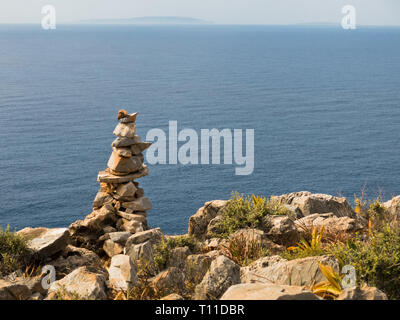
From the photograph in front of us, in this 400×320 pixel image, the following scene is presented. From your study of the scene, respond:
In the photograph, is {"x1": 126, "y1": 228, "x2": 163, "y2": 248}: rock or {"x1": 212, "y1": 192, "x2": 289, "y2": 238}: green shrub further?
{"x1": 212, "y1": 192, "x2": 289, "y2": 238}: green shrub

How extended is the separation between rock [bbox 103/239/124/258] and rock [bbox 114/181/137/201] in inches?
161

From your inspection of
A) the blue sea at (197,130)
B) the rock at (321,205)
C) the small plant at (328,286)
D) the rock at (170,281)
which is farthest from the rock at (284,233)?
the blue sea at (197,130)

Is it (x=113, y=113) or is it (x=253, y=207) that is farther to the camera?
(x=113, y=113)

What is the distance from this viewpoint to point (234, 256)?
1698 centimetres

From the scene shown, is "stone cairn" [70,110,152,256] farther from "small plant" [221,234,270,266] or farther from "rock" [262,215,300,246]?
"rock" [262,215,300,246]

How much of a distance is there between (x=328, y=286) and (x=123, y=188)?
52.2ft

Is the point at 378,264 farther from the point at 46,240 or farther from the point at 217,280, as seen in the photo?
the point at 46,240

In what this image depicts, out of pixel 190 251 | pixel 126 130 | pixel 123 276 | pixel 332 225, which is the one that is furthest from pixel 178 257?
pixel 126 130

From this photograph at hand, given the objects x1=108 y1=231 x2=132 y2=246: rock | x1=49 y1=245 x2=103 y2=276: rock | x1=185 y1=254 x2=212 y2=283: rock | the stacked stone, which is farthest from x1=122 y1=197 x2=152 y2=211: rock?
x1=185 y1=254 x2=212 y2=283: rock

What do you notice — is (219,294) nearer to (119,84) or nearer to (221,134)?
(221,134)

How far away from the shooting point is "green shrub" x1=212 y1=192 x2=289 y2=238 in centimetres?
1961

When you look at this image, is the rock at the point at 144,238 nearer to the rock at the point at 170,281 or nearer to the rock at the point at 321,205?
the rock at the point at 170,281
